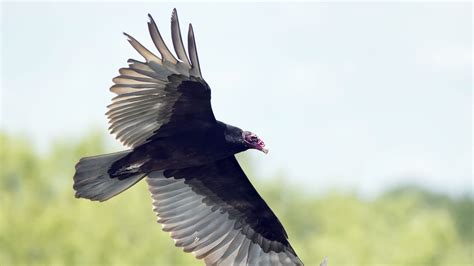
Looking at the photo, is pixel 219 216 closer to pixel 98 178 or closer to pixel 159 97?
pixel 98 178

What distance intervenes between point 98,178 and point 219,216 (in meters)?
1.43

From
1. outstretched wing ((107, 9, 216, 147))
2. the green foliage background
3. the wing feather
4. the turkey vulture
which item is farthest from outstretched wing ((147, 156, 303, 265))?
the green foliage background

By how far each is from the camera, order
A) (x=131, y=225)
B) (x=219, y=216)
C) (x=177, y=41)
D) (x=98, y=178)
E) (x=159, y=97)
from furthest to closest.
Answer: (x=131, y=225), (x=219, y=216), (x=98, y=178), (x=159, y=97), (x=177, y=41)

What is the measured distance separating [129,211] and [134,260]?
2.64 metres

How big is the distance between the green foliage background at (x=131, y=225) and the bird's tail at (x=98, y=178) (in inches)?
407

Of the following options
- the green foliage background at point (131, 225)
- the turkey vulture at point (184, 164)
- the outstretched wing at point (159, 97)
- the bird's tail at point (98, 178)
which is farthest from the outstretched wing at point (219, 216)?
the green foliage background at point (131, 225)

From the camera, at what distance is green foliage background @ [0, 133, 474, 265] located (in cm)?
1969

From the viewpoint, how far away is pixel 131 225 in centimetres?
2228

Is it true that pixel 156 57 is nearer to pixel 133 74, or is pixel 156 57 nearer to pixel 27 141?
pixel 133 74

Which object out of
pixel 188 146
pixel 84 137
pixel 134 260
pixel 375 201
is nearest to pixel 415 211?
pixel 375 201

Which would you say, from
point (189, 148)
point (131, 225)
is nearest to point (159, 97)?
point (189, 148)

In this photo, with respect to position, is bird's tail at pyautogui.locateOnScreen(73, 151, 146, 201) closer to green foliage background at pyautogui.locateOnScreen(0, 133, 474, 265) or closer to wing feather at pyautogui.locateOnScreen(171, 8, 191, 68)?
wing feather at pyautogui.locateOnScreen(171, 8, 191, 68)

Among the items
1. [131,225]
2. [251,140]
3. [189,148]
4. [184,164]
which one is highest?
[131,225]

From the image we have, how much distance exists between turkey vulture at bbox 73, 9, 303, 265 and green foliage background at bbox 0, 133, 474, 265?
9.68 metres
